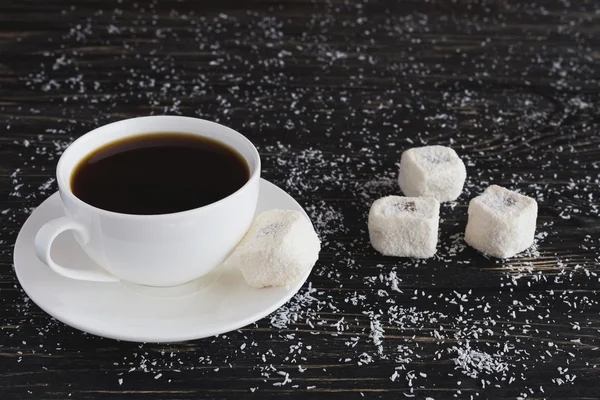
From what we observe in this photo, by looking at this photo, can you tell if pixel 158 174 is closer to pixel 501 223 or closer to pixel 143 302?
pixel 143 302

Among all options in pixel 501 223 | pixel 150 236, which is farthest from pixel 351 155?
pixel 150 236

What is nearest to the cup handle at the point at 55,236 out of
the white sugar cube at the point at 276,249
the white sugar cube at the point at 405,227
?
the white sugar cube at the point at 276,249

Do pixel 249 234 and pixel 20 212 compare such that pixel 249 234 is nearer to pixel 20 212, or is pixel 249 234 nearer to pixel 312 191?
pixel 312 191

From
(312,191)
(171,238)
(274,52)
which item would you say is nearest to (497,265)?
(312,191)

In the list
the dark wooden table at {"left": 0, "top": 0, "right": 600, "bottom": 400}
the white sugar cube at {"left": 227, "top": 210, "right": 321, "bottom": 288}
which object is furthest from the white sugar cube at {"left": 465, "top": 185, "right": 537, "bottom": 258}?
the white sugar cube at {"left": 227, "top": 210, "right": 321, "bottom": 288}

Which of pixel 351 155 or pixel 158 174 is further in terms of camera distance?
pixel 351 155

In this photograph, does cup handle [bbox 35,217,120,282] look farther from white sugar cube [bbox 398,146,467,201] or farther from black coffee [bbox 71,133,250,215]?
white sugar cube [bbox 398,146,467,201]

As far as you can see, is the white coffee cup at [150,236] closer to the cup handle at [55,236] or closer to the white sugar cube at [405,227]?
the cup handle at [55,236]
